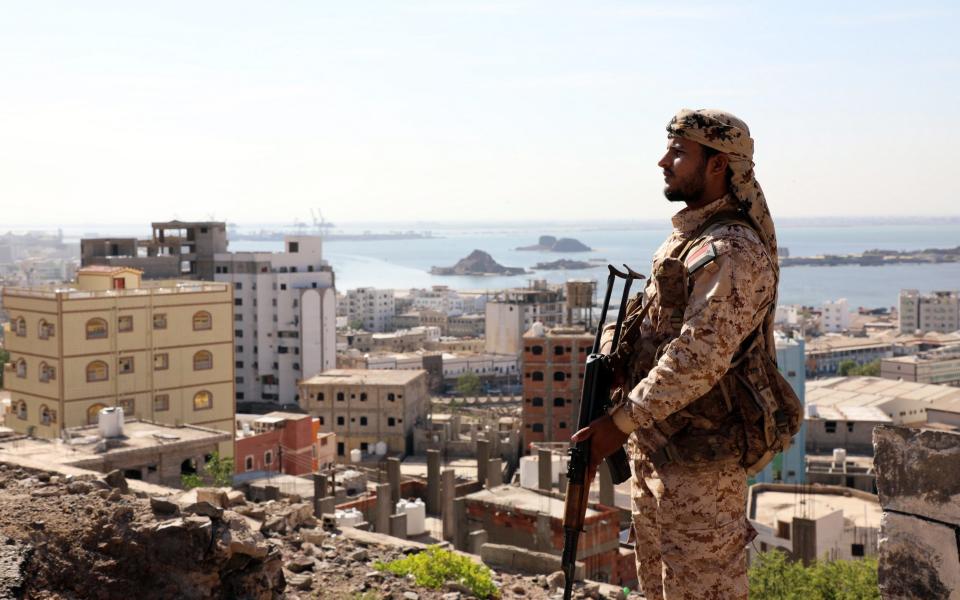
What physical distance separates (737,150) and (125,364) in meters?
25.3

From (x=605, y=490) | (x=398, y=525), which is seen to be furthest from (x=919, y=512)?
(x=605, y=490)

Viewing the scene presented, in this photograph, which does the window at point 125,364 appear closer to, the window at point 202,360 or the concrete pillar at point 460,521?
the window at point 202,360

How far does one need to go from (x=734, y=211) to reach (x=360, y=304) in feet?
375

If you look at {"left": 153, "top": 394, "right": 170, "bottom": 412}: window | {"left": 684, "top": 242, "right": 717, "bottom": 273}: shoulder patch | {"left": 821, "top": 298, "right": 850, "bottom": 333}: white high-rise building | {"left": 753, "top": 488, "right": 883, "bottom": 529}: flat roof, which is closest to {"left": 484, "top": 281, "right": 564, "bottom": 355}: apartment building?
{"left": 821, "top": 298, "right": 850, "bottom": 333}: white high-rise building

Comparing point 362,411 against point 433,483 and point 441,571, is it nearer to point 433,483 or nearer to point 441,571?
point 433,483

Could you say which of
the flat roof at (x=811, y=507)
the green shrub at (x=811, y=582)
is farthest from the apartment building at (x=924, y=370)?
the green shrub at (x=811, y=582)

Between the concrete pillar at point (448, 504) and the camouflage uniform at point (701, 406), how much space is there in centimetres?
1743

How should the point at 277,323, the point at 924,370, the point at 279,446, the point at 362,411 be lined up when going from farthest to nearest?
the point at 924,370
the point at 277,323
the point at 362,411
the point at 279,446

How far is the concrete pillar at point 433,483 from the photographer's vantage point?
2480 centimetres

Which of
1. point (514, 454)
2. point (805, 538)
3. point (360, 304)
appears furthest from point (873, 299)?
point (805, 538)

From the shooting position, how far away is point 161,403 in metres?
27.0

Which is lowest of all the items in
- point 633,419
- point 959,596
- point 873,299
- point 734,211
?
point 873,299

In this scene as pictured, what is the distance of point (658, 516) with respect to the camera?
2965mm

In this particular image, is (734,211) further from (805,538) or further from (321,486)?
(805,538)
